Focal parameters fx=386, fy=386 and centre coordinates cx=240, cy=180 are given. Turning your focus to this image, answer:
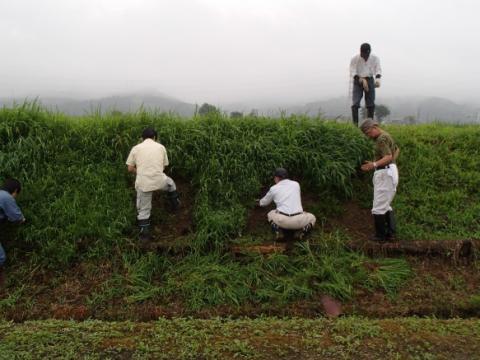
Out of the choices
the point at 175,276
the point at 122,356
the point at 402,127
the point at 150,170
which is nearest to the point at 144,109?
the point at 150,170

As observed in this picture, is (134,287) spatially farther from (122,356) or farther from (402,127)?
(402,127)

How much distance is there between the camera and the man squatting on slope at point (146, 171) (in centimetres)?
548

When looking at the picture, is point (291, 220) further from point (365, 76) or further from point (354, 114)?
point (365, 76)

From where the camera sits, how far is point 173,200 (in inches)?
242

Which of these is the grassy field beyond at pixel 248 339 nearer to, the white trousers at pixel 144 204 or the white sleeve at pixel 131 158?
the white trousers at pixel 144 204

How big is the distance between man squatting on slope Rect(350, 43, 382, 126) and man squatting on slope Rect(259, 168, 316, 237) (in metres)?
3.38

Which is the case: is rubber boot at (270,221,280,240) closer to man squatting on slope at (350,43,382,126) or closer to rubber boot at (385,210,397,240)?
rubber boot at (385,210,397,240)

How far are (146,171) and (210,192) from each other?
1207mm

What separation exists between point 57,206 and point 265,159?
3.36 metres

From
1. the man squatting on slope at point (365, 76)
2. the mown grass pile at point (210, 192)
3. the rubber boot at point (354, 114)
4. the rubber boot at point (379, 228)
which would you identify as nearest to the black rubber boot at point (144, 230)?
the mown grass pile at point (210, 192)

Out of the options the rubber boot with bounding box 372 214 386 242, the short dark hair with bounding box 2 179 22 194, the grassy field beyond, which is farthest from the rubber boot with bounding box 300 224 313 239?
the short dark hair with bounding box 2 179 22 194

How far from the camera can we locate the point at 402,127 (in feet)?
28.1

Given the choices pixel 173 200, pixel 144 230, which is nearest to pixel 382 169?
pixel 173 200

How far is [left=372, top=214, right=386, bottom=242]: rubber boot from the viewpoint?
217 inches
